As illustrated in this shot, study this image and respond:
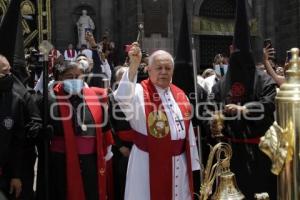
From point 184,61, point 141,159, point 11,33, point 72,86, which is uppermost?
point 11,33

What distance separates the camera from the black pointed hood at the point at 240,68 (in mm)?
4387

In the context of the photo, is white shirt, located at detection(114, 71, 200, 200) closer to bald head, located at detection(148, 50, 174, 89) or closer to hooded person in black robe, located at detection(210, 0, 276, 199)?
bald head, located at detection(148, 50, 174, 89)

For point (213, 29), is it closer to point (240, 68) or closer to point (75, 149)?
point (240, 68)

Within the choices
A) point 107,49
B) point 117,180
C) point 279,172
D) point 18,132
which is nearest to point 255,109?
point 117,180

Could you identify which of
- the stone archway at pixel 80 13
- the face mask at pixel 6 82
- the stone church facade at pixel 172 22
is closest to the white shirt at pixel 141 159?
the face mask at pixel 6 82

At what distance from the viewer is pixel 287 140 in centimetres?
157

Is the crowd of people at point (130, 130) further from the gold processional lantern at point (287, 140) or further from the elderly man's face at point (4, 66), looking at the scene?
the gold processional lantern at point (287, 140)

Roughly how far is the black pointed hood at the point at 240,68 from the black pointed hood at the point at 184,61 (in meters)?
0.44

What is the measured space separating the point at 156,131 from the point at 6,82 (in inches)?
54.5

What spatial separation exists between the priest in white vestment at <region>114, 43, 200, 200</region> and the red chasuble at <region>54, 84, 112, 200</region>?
2.06 ft

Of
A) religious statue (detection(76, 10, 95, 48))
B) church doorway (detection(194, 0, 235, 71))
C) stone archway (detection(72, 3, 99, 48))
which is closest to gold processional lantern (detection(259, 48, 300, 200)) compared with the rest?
religious statue (detection(76, 10, 95, 48))

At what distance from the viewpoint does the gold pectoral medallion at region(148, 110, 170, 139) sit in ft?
13.0

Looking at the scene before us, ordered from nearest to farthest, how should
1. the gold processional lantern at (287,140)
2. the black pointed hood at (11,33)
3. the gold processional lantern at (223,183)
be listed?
the gold processional lantern at (287,140)
the gold processional lantern at (223,183)
the black pointed hood at (11,33)

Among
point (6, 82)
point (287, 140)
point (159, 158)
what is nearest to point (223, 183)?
point (287, 140)
